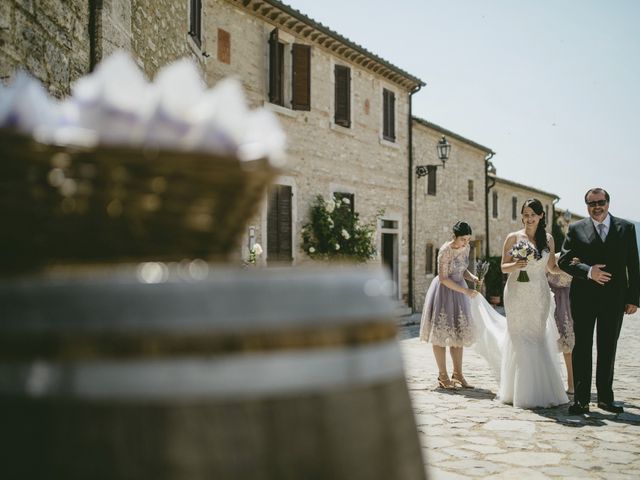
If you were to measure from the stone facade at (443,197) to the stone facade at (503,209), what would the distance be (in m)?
1.76

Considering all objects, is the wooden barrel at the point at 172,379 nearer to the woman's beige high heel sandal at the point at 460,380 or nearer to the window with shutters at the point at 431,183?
the woman's beige high heel sandal at the point at 460,380

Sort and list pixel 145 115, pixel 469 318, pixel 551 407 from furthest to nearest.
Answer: pixel 469 318, pixel 551 407, pixel 145 115

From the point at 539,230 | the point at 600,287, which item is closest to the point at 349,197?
the point at 539,230

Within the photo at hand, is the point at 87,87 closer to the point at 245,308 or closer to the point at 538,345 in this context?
the point at 245,308

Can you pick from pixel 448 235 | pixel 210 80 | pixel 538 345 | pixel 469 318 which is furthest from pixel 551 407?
pixel 448 235

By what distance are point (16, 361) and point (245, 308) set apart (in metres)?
0.27

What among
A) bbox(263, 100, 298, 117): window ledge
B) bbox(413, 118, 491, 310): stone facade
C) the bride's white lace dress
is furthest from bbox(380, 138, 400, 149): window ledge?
the bride's white lace dress

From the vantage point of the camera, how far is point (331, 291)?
0.75 m

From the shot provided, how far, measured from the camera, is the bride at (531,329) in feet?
18.2

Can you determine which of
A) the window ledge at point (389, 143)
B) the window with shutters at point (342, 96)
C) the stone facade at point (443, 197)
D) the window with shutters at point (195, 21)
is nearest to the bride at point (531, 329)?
the window with shutters at point (195, 21)

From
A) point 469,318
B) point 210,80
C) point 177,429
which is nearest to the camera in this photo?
point 177,429

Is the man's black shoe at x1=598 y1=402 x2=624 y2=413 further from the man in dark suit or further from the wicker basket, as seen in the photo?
the wicker basket

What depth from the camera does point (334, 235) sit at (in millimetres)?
13445

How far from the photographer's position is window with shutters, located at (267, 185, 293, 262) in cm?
1248
